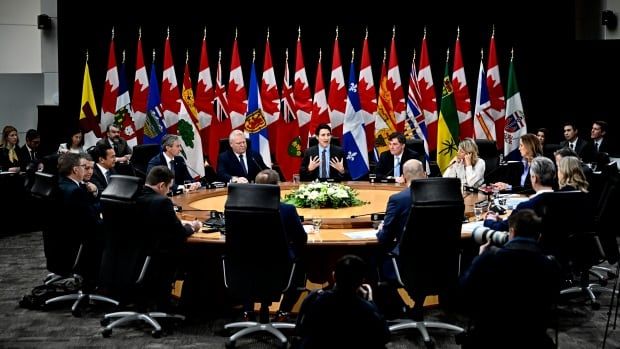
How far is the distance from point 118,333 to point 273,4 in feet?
22.8

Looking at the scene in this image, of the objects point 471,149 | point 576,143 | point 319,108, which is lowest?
point 471,149

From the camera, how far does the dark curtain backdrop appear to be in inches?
466

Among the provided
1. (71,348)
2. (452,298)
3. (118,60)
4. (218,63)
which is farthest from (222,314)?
(118,60)

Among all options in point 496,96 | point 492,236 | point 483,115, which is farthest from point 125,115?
point 492,236

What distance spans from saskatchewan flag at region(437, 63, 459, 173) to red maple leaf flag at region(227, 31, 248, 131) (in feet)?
8.86

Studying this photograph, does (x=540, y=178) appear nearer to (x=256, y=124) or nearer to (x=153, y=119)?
(x=256, y=124)

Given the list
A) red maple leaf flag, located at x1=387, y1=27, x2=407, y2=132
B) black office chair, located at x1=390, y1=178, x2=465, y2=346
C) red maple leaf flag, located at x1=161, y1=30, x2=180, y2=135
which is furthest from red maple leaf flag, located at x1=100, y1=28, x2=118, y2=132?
black office chair, located at x1=390, y1=178, x2=465, y2=346

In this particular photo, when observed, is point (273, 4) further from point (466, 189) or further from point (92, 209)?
point (92, 209)

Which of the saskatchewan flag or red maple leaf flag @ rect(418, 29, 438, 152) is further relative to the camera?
red maple leaf flag @ rect(418, 29, 438, 152)

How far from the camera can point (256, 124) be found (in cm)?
1105

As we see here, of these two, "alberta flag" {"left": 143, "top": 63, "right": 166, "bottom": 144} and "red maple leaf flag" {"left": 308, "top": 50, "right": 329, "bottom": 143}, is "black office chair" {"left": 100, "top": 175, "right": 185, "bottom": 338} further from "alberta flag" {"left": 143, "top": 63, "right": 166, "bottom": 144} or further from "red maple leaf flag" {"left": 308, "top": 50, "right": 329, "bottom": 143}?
"red maple leaf flag" {"left": 308, "top": 50, "right": 329, "bottom": 143}

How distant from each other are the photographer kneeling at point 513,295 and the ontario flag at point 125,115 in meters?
7.74

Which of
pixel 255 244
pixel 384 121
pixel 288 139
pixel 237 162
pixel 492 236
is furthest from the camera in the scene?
pixel 384 121

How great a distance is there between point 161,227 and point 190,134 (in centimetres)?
509
